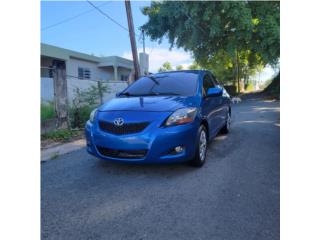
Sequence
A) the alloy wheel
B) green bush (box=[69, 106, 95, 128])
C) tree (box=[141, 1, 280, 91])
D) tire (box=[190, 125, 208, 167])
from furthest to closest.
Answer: tree (box=[141, 1, 280, 91])
green bush (box=[69, 106, 95, 128])
the alloy wheel
tire (box=[190, 125, 208, 167])

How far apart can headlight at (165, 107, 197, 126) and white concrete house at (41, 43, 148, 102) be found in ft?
17.4

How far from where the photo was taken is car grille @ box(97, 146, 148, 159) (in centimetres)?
359

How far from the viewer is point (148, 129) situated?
356 centimetres

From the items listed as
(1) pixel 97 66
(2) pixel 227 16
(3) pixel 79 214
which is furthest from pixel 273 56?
(3) pixel 79 214

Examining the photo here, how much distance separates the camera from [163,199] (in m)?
3.05

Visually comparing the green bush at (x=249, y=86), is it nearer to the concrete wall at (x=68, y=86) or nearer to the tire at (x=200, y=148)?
the concrete wall at (x=68, y=86)

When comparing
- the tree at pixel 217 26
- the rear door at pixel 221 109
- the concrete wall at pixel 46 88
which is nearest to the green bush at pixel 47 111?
the concrete wall at pixel 46 88

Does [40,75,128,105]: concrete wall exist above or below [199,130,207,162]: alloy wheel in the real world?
above

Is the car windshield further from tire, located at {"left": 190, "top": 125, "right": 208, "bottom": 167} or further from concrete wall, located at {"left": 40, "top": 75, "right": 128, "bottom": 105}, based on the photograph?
concrete wall, located at {"left": 40, "top": 75, "right": 128, "bottom": 105}

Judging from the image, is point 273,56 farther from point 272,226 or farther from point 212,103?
point 272,226

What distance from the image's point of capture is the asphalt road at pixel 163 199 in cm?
244

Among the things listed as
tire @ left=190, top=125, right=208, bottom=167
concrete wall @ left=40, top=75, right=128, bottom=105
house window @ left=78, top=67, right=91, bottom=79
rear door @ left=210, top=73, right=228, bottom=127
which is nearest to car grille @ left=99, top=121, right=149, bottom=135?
tire @ left=190, top=125, right=208, bottom=167

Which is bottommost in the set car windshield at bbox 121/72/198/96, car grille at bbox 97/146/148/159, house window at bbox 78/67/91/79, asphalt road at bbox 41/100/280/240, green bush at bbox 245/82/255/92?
asphalt road at bbox 41/100/280/240
